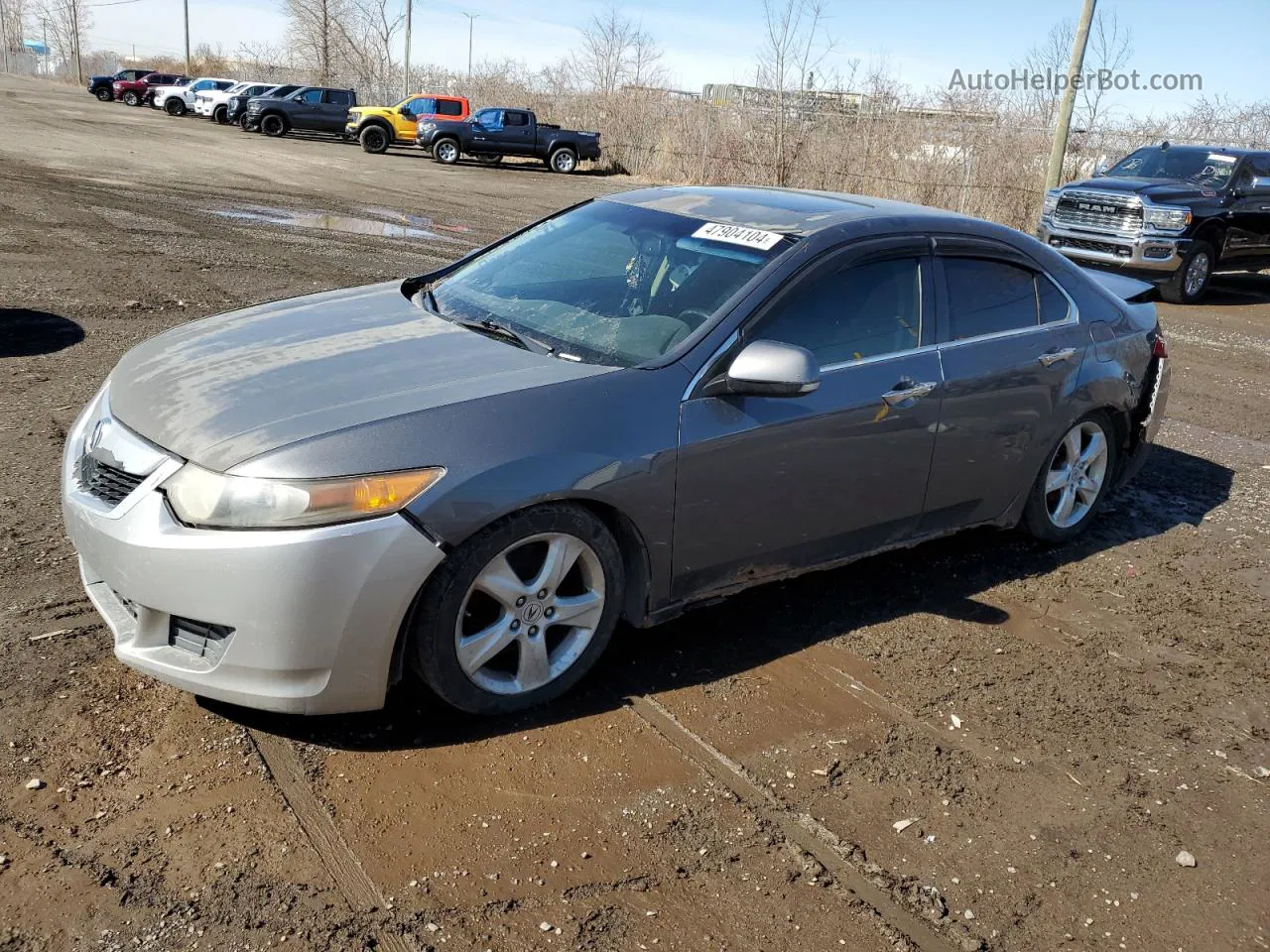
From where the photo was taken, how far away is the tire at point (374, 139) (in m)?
33.8

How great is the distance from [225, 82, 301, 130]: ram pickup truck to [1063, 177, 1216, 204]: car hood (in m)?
30.8

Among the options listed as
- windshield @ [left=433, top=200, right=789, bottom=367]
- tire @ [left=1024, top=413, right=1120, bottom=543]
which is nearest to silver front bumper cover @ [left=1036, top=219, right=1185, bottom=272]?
tire @ [left=1024, top=413, right=1120, bottom=543]

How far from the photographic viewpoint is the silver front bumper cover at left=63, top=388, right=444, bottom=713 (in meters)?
2.94

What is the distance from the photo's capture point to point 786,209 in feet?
14.7

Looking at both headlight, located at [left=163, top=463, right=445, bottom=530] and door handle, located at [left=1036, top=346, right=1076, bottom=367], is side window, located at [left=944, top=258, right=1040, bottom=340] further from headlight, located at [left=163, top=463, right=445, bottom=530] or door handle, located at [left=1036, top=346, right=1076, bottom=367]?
headlight, located at [left=163, top=463, right=445, bottom=530]

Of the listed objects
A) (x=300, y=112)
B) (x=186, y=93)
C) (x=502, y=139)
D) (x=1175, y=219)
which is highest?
(x=186, y=93)

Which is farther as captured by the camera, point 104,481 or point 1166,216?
A: point 1166,216

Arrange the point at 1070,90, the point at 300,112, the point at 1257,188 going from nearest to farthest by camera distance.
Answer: the point at 1257,188 < the point at 1070,90 < the point at 300,112

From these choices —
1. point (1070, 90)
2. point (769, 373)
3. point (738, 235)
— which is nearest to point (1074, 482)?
point (738, 235)

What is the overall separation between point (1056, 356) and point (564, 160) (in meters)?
29.8

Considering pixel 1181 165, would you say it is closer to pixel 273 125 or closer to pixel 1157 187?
pixel 1157 187

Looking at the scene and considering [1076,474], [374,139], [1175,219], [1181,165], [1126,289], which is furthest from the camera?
[374,139]

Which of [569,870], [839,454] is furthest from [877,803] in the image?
[839,454]

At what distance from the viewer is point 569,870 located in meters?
2.84
